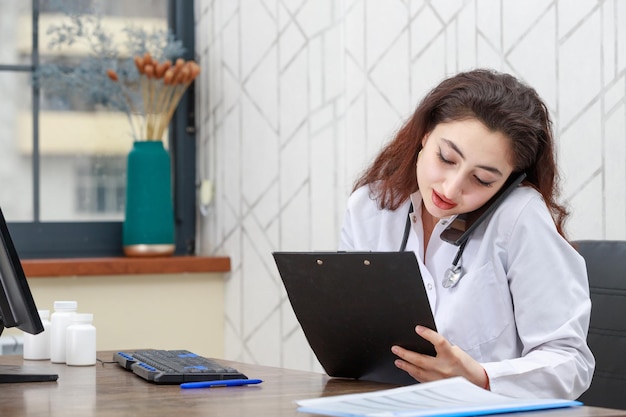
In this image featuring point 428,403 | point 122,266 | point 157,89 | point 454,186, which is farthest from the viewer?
point 157,89

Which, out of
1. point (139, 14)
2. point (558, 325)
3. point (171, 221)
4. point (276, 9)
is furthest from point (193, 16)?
point (558, 325)

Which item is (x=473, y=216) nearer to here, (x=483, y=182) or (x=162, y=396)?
(x=483, y=182)

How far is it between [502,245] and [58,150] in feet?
6.78

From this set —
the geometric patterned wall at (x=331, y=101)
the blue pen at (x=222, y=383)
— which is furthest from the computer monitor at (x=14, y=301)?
the geometric patterned wall at (x=331, y=101)

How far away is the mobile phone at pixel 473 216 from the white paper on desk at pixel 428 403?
565mm

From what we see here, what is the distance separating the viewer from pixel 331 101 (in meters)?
3.03

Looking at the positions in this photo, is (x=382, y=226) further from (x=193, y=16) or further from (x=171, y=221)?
(x=193, y=16)

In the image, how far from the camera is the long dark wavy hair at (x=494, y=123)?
1798 mm

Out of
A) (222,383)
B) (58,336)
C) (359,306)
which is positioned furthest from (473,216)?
(58,336)

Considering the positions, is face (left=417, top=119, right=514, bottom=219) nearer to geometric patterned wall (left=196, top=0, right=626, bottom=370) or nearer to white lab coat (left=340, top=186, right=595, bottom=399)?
white lab coat (left=340, top=186, right=595, bottom=399)

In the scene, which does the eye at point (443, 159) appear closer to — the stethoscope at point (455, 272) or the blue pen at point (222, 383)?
the stethoscope at point (455, 272)

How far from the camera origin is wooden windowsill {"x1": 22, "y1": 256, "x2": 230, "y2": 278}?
316 cm

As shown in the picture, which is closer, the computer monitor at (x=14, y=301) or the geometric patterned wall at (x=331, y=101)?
the computer monitor at (x=14, y=301)

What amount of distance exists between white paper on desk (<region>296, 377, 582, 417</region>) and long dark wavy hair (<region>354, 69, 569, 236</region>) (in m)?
0.63
